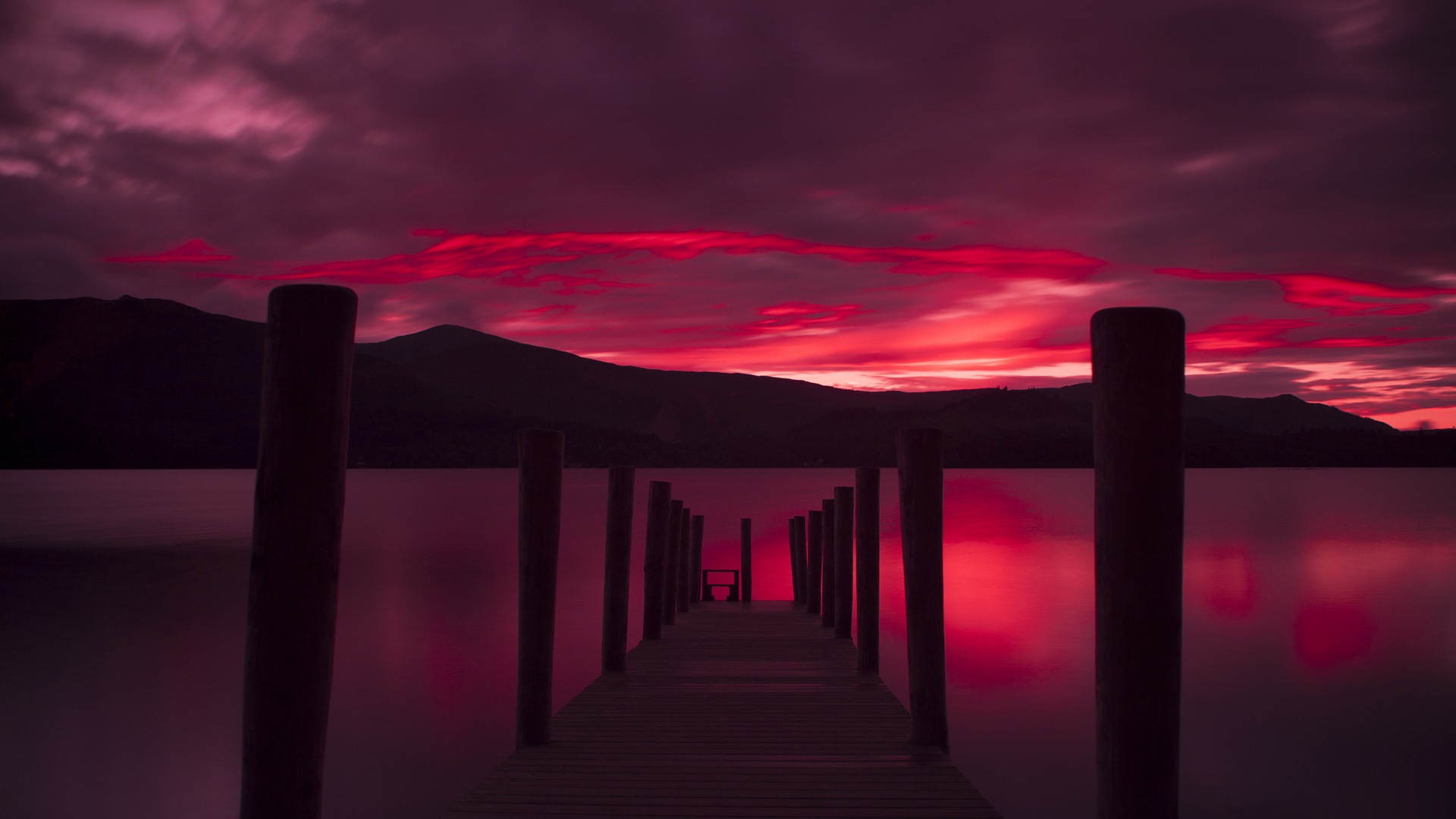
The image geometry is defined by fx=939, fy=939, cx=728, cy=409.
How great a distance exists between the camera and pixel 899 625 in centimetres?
2155

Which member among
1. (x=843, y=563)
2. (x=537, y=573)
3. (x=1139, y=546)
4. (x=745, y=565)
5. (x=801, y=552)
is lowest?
(x=745, y=565)

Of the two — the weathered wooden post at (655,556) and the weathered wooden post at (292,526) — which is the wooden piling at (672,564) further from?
the weathered wooden post at (292,526)

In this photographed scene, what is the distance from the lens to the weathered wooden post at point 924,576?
567cm

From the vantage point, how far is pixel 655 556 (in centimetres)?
984

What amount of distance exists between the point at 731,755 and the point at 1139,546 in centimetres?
337

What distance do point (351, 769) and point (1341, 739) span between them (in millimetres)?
13363

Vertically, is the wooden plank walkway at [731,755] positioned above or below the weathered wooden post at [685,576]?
below

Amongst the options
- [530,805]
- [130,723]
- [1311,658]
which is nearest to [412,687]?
[130,723]

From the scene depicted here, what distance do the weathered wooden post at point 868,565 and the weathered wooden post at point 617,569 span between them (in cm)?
195

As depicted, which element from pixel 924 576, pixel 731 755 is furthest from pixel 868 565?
pixel 731 755

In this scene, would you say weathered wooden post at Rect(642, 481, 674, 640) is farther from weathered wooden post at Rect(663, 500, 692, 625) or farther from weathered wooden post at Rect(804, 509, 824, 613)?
weathered wooden post at Rect(804, 509, 824, 613)

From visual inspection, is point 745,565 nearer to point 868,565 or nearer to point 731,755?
point 868,565

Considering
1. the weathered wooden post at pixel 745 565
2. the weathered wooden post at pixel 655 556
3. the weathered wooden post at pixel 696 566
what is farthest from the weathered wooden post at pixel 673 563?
the weathered wooden post at pixel 745 565

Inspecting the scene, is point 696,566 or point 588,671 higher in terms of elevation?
point 696,566
